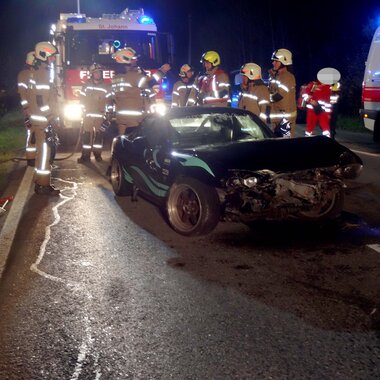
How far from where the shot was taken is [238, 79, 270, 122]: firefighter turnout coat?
9734 millimetres

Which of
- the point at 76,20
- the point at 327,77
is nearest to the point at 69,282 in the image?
the point at 327,77

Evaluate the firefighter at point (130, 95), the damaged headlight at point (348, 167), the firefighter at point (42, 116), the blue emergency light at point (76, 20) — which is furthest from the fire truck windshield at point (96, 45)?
the damaged headlight at point (348, 167)

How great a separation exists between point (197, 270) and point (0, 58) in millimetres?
38632

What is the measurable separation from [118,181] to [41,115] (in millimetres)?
1504

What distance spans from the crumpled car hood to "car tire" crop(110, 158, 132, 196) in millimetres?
1861

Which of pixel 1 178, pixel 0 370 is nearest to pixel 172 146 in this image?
pixel 0 370

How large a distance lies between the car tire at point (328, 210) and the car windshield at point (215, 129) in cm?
120

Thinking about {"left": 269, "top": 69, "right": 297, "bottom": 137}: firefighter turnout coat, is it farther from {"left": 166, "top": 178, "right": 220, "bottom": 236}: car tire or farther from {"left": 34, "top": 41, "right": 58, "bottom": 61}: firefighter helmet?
{"left": 166, "top": 178, "right": 220, "bottom": 236}: car tire

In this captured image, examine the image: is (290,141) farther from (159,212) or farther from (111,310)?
(111,310)

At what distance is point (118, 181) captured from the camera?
27.2ft

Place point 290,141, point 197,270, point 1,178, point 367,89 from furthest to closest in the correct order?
point 367,89 < point 1,178 < point 290,141 < point 197,270

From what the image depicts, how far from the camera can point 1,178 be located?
998 cm

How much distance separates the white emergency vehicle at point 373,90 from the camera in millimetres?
13438

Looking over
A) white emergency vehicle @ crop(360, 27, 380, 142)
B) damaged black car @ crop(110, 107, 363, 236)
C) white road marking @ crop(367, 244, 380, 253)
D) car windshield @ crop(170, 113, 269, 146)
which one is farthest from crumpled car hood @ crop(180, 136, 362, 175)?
white emergency vehicle @ crop(360, 27, 380, 142)
